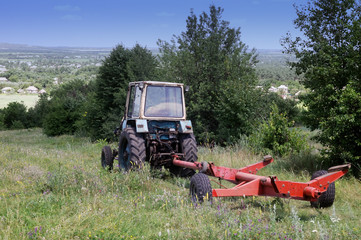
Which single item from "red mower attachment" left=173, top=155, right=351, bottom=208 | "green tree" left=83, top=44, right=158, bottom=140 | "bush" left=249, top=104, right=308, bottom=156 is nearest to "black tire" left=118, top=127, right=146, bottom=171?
"red mower attachment" left=173, top=155, right=351, bottom=208

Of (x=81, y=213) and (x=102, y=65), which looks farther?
(x=102, y=65)

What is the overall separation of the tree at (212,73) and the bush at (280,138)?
7.47 meters

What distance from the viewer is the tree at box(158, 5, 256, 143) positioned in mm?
19453

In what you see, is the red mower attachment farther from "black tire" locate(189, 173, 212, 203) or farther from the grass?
the grass

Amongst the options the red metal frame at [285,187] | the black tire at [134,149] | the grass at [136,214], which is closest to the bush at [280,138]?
the grass at [136,214]

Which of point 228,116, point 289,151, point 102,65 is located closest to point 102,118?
point 102,65

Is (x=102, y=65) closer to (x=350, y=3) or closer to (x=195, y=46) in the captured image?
(x=195, y=46)

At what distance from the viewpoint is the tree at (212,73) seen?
19.5 metres

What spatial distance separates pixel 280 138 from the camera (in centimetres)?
1120

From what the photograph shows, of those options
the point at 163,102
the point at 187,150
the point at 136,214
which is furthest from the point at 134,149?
the point at 136,214

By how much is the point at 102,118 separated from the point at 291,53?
14.9m

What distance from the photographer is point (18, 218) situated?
13.5 ft

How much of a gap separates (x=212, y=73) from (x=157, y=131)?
15.3 meters

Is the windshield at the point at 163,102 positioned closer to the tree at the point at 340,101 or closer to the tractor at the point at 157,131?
the tractor at the point at 157,131
